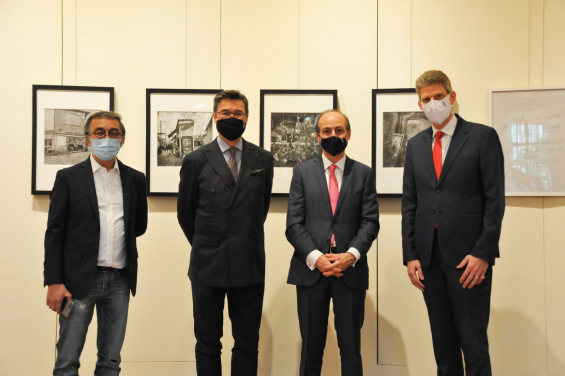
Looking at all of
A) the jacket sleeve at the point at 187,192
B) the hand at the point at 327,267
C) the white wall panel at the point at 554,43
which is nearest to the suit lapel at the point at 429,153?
Answer: the hand at the point at 327,267

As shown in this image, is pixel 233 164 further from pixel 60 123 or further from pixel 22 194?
pixel 22 194

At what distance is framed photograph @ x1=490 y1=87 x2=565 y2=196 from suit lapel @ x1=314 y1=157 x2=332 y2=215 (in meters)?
1.49

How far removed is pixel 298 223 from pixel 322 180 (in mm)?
297

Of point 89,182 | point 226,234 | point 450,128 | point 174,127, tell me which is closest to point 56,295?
point 89,182

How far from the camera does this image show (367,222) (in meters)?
2.47

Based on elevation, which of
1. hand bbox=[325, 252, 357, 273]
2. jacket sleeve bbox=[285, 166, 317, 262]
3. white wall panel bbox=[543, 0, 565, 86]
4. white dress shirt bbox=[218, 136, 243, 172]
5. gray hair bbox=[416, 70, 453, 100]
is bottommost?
hand bbox=[325, 252, 357, 273]

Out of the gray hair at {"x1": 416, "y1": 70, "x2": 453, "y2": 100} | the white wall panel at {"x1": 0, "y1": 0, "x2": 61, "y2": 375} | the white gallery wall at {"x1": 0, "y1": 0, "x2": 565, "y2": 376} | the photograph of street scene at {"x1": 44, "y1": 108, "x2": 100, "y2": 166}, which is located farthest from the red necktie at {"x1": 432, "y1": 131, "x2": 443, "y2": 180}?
the white wall panel at {"x1": 0, "y1": 0, "x2": 61, "y2": 375}

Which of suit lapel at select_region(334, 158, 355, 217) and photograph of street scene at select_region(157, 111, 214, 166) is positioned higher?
photograph of street scene at select_region(157, 111, 214, 166)

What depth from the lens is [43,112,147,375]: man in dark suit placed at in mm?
2180

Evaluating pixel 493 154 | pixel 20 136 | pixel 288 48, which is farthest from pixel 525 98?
pixel 20 136

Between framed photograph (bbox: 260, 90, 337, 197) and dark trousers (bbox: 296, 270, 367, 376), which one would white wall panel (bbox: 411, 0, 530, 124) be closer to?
framed photograph (bbox: 260, 90, 337, 197)

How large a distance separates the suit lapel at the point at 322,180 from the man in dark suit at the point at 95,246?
108 cm

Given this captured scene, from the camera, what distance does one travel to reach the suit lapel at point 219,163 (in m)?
2.38

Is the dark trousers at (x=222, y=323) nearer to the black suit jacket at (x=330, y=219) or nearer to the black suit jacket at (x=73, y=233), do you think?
the black suit jacket at (x=330, y=219)
